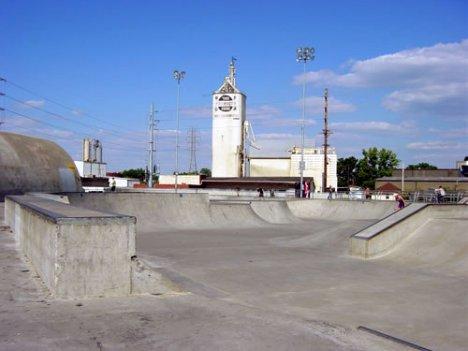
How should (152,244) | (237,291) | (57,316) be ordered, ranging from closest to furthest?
(57,316) < (237,291) < (152,244)

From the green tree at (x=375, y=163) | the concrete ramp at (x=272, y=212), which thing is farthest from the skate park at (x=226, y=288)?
the green tree at (x=375, y=163)

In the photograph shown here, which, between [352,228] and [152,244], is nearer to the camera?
[152,244]

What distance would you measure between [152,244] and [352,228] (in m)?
7.72

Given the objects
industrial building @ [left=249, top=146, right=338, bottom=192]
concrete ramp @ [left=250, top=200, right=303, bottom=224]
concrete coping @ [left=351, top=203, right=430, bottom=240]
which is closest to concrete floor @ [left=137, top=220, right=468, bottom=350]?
concrete coping @ [left=351, top=203, right=430, bottom=240]

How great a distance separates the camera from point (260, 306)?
27.0 feet

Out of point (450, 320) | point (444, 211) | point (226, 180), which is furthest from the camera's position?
point (226, 180)

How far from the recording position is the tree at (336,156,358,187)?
130500mm

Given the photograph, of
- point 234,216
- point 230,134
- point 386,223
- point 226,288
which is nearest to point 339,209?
point 234,216

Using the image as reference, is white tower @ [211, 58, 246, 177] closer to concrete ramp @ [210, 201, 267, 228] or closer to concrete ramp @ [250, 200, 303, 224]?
concrete ramp @ [250, 200, 303, 224]

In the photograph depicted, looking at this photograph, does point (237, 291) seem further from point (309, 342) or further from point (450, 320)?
point (309, 342)

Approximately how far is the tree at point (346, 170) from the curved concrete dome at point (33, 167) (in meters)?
103

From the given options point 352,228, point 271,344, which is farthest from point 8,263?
point 352,228

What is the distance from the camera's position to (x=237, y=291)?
376 inches

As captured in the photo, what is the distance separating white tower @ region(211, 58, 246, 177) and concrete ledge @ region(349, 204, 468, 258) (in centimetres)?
6115
